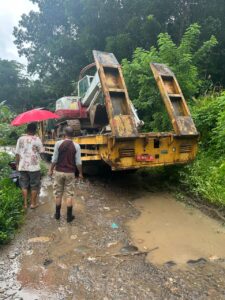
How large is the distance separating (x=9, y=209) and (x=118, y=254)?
2.23 meters

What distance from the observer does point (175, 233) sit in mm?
4832

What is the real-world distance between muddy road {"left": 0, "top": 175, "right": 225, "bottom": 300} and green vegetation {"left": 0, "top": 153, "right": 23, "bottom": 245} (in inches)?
6.4

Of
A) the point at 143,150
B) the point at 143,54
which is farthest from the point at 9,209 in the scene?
the point at 143,54

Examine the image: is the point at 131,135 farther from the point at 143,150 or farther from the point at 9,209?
the point at 9,209

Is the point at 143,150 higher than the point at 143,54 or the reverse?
the reverse

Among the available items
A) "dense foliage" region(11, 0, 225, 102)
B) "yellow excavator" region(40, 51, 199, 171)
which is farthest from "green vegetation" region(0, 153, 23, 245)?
"dense foliage" region(11, 0, 225, 102)

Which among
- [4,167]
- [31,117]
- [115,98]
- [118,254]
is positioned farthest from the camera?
[4,167]

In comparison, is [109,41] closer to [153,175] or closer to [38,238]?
[153,175]

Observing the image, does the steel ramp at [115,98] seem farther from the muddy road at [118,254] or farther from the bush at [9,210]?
the bush at [9,210]

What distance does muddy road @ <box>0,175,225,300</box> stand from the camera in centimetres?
334

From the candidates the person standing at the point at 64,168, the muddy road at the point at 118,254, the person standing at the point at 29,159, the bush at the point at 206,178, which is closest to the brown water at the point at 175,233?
the muddy road at the point at 118,254

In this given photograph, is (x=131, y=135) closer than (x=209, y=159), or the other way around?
(x=131, y=135)

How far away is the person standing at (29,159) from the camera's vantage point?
19.6 ft

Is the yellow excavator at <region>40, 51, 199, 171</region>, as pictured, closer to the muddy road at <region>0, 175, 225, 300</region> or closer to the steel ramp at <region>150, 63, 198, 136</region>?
the steel ramp at <region>150, 63, 198, 136</region>
